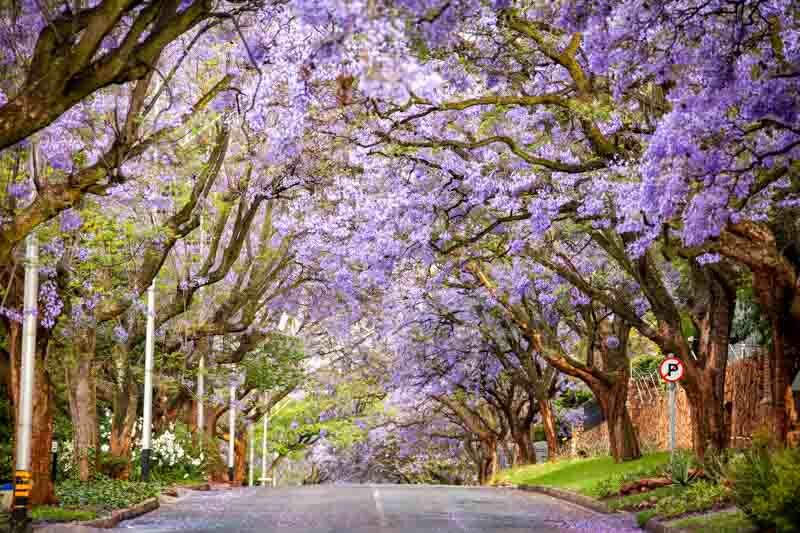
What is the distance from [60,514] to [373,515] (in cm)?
500

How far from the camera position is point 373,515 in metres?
19.5

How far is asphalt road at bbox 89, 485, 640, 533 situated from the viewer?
17141 millimetres

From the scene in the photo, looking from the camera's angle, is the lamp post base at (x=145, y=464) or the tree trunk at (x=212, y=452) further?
the tree trunk at (x=212, y=452)

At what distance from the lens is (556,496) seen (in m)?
27.4

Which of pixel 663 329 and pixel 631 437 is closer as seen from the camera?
pixel 663 329

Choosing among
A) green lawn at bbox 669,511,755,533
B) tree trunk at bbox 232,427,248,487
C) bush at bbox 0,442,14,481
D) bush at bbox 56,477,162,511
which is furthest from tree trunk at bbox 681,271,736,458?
tree trunk at bbox 232,427,248,487

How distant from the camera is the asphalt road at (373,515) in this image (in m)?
17.1

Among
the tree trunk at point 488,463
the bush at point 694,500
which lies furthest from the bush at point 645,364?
the bush at point 694,500

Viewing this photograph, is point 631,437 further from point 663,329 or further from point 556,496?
point 663,329

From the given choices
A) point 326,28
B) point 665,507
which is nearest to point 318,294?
point 665,507

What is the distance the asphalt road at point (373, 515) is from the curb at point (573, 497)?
0.30 m

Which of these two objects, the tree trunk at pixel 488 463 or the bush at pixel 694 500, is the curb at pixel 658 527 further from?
the tree trunk at pixel 488 463

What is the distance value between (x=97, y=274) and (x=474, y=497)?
33.6 ft

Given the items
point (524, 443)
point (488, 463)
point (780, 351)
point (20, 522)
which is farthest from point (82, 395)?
point (488, 463)
